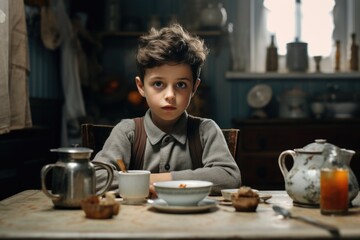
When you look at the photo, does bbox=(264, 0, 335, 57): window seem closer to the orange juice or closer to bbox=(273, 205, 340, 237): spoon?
the orange juice

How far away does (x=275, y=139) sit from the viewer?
4723 mm

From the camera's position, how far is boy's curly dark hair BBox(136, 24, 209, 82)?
2.14 metres

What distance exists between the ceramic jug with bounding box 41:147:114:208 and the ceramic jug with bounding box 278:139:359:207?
0.59 metres

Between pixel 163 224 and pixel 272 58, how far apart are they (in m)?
4.18

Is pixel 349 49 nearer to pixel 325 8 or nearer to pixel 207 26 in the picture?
pixel 325 8

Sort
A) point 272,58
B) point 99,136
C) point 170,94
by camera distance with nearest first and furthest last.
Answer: point 170,94, point 99,136, point 272,58

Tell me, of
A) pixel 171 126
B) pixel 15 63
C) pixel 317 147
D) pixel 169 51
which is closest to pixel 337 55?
pixel 15 63

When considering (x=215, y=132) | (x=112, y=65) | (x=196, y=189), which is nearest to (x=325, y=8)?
(x=112, y=65)

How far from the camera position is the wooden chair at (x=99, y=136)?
237cm

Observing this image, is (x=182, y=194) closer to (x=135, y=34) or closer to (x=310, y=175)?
(x=310, y=175)

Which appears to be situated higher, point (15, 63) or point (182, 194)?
point (15, 63)

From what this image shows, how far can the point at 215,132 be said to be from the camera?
→ 2246 millimetres

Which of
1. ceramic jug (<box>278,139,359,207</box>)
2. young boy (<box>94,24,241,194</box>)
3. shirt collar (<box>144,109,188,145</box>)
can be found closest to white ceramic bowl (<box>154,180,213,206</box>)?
ceramic jug (<box>278,139,359,207</box>)

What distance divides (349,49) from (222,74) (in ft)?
3.90
